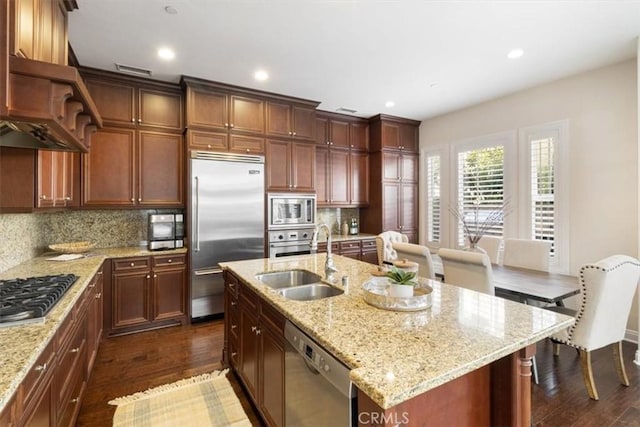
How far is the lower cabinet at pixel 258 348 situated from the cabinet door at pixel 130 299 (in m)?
1.48

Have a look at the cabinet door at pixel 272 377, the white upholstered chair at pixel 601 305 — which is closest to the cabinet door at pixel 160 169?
the cabinet door at pixel 272 377

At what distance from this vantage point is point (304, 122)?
443cm

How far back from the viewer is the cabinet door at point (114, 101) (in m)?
3.38

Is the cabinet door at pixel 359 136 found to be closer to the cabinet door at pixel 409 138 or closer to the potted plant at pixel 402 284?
the cabinet door at pixel 409 138

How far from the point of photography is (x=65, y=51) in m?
2.37

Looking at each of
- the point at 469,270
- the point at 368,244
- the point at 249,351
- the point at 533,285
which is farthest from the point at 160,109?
the point at 533,285

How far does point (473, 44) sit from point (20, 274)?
4.20m

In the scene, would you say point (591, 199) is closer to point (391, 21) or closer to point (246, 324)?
point (391, 21)

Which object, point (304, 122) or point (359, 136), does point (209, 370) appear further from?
point (359, 136)

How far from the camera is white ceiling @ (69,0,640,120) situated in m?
2.35

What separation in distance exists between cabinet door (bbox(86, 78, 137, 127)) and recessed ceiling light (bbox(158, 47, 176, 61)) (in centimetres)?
Result: 77

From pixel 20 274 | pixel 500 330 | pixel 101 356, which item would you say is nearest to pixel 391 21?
pixel 500 330

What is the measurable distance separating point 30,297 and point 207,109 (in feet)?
8.80

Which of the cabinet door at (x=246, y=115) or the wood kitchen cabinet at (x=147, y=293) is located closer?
the wood kitchen cabinet at (x=147, y=293)
